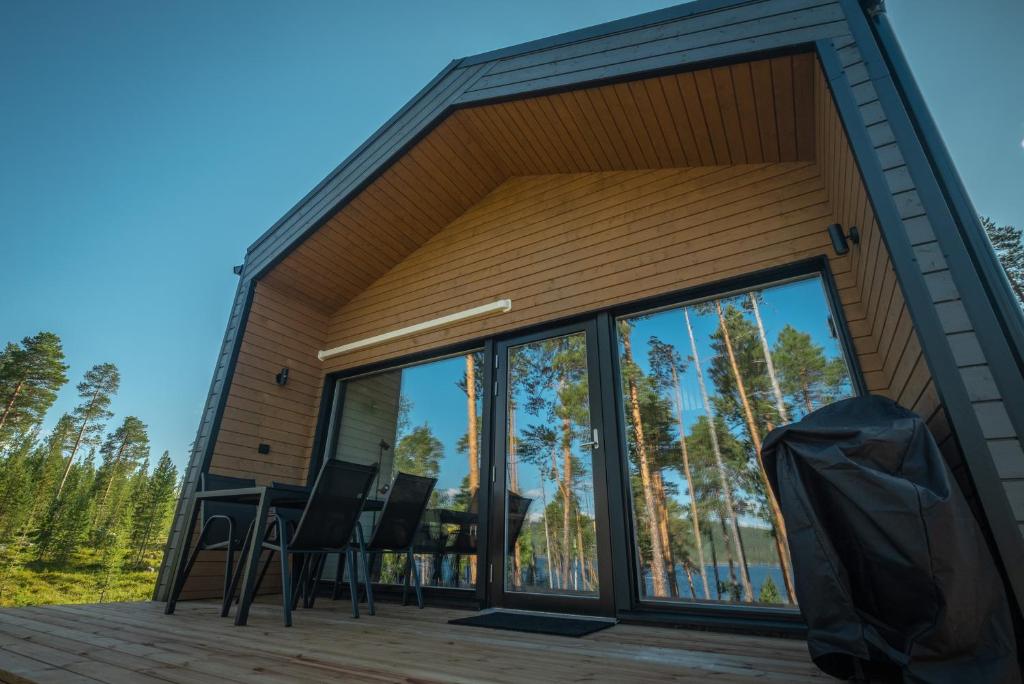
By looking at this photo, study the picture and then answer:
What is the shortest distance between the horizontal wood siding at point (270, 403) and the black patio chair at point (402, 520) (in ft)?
5.10

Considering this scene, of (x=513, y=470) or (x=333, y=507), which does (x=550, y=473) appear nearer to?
(x=513, y=470)

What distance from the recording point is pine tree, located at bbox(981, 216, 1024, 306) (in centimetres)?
193

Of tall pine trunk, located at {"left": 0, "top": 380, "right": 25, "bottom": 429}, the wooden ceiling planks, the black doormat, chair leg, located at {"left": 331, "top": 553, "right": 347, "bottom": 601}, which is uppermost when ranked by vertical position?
tall pine trunk, located at {"left": 0, "top": 380, "right": 25, "bottom": 429}

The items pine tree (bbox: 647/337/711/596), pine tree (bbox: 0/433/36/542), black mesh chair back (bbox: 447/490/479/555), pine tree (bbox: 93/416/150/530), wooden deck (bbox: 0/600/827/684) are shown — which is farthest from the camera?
pine tree (bbox: 93/416/150/530)

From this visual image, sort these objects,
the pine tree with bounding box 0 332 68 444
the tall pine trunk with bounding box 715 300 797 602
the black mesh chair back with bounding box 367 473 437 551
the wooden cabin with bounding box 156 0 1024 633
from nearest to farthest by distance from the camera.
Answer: the wooden cabin with bounding box 156 0 1024 633 < the tall pine trunk with bounding box 715 300 797 602 < the black mesh chair back with bounding box 367 473 437 551 < the pine tree with bounding box 0 332 68 444

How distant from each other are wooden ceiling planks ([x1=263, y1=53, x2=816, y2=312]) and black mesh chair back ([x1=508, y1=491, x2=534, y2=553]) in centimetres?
272

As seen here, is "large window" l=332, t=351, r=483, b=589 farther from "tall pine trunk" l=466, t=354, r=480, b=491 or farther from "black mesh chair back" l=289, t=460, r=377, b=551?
"black mesh chair back" l=289, t=460, r=377, b=551

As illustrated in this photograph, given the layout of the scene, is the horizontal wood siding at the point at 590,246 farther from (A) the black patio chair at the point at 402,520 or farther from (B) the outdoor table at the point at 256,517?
(B) the outdoor table at the point at 256,517

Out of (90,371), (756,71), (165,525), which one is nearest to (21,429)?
(90,371)

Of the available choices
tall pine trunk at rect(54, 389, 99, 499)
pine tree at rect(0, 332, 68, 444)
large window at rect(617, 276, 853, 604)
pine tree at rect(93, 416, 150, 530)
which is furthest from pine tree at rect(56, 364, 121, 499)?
large window at rect(617, 276, 853, 604)

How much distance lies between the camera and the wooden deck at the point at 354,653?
1.35 meters

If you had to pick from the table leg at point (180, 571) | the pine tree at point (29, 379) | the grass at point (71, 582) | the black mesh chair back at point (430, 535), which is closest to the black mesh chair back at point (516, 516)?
the black mesh chair back at point (430, 535)

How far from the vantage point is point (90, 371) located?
69.5 feet

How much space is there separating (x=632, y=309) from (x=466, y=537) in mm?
2082
